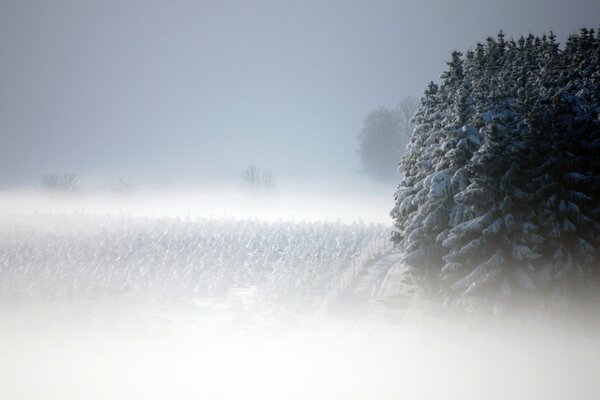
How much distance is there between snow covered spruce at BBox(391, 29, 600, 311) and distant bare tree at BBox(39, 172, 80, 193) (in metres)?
80.2

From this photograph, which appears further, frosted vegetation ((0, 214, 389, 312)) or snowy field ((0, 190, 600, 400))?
frosted vegetation ((0, 214, 389, 312))

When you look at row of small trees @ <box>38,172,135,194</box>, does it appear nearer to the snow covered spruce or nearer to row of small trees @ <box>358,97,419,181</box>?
row of small trees @ <box>358,97,419,181</box>

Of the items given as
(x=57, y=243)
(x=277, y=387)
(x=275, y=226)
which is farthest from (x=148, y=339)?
(x=275, y=226)

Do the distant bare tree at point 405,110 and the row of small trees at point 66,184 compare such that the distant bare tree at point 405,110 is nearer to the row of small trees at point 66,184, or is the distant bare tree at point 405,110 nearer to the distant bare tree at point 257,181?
the distant bare tree at point 257,181

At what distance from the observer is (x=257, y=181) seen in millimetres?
80000

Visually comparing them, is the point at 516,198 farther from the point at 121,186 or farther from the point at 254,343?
the point at 121,186

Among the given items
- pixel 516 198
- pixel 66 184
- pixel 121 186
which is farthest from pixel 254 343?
pixel 66 184

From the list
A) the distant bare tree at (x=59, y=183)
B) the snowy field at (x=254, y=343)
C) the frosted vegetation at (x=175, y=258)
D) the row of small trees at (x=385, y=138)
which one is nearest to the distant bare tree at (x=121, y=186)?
the distant bare tree at (x=59, y=183)

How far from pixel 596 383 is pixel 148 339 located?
19.0m

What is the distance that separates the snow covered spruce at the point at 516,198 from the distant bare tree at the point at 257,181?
59933mm

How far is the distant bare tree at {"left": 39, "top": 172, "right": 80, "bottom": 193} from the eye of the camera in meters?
76.8

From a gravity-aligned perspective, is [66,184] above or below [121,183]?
above

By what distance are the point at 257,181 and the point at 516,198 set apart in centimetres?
6594

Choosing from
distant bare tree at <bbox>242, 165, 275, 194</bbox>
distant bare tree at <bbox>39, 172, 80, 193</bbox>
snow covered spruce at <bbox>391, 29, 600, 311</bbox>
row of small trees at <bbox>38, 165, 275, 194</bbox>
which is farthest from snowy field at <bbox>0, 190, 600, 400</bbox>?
distant bare tree at <bbox>39, 172, 80, 193</bbox>
